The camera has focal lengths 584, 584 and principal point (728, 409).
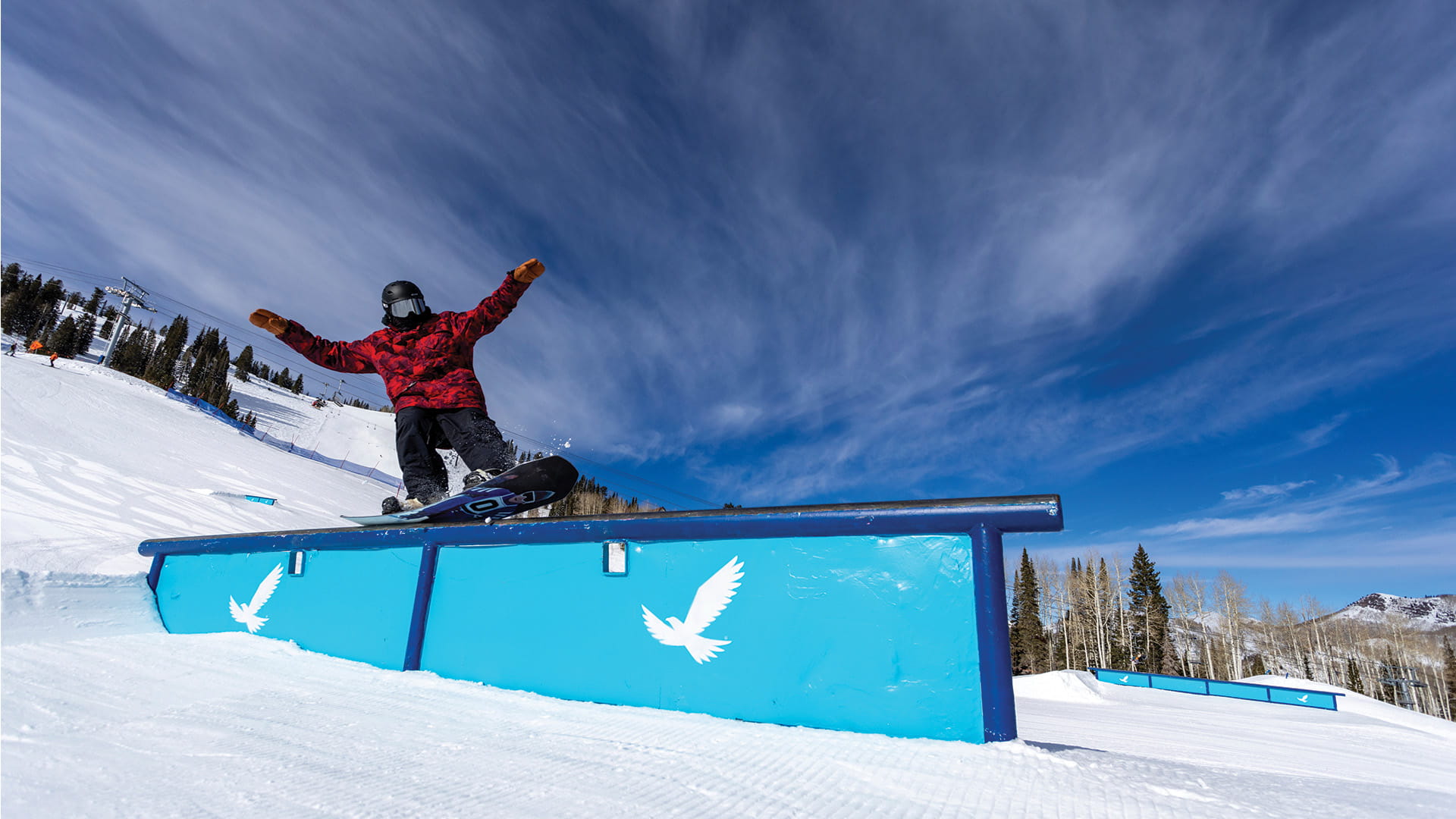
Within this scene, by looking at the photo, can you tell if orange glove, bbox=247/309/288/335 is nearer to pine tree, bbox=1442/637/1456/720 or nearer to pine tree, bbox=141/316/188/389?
pine tree, bbox=141/316/188/389

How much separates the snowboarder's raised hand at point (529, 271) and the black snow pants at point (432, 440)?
2.69 feet

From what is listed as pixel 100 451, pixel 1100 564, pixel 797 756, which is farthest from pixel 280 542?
pixel 1100 564

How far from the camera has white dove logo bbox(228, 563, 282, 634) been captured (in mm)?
3461

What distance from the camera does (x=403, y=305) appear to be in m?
3.59

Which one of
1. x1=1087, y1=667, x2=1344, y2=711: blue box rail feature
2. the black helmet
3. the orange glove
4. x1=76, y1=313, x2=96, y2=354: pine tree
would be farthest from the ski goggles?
x1=76, y1=313, x2=96, y2=354: pine tree

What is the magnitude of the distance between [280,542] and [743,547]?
120 inches

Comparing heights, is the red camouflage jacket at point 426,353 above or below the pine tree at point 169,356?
below

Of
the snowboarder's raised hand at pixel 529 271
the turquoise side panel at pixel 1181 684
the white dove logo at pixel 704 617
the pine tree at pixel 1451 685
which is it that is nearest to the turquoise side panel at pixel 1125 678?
the turquoise side panel at pixel 1181 684

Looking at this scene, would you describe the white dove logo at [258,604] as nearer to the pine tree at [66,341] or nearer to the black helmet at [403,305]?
the black helmet at [403,305]

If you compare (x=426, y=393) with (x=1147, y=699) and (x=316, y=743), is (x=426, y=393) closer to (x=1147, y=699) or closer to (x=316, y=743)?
(x=316, y=743)

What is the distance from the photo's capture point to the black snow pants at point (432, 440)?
3.25m

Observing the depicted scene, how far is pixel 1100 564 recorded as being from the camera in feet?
172

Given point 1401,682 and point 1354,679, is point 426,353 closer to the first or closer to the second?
point 1354,679

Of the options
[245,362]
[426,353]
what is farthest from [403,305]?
[245,362]
